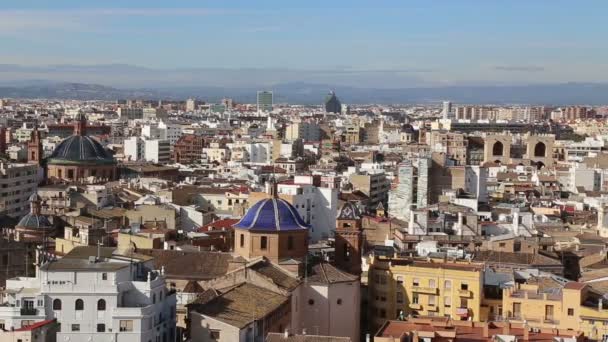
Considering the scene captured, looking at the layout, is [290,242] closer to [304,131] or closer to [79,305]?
[79,305]

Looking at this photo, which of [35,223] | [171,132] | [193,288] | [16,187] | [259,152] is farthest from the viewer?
[171,132]

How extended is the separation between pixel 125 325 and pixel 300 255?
1056 centimetres

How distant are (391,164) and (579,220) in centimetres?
3797

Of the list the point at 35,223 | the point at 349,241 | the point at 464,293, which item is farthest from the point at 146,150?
the point at 464,293

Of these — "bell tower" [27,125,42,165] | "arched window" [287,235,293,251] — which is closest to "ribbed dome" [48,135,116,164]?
"bell tower" [27,125,42,165]

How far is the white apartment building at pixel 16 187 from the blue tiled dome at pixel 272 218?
3152cm

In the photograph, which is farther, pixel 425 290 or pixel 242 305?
pixel 425 290

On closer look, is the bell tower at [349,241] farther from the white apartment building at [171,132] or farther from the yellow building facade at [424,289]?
the white apartment building at [171,132]

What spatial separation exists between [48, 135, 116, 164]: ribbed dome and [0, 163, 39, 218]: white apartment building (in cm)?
1174

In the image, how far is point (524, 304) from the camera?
3725 centimetres

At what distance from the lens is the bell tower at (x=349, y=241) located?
42.3 metres

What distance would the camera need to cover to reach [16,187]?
72062 millimetres

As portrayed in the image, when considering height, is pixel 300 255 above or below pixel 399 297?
above

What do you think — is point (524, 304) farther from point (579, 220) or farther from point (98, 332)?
point (579, 220)
